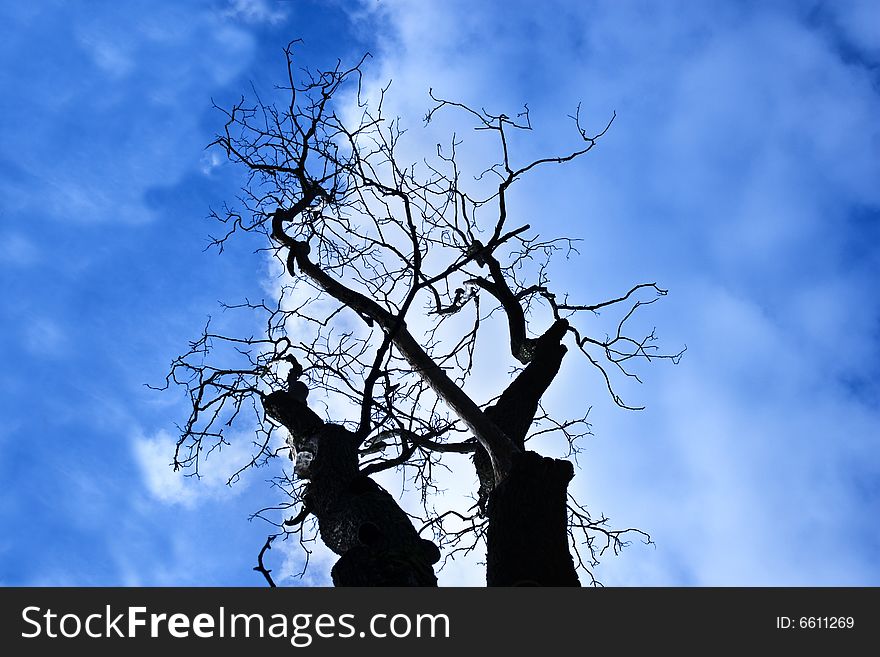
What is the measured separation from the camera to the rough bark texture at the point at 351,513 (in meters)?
3.09

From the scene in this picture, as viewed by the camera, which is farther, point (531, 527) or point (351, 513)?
point (351, 513)

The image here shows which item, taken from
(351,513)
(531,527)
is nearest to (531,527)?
(531,527)

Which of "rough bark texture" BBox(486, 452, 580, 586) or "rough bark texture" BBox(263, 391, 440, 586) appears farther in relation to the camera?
"rough bark texture" BBox(263, 391, 440, 586)

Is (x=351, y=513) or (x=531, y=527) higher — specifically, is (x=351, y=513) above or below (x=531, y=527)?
above

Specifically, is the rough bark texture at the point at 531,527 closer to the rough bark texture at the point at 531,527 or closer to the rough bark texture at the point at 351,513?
the rough bark texture at the point at 531,527

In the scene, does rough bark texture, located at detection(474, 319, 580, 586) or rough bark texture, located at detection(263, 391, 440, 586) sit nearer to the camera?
rough bark texture, located at detection(474, 319, 580, 586)

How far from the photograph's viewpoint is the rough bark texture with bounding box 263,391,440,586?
3088mm

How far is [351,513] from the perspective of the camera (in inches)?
145

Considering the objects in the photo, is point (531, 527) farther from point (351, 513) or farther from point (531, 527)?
point (351, 513)

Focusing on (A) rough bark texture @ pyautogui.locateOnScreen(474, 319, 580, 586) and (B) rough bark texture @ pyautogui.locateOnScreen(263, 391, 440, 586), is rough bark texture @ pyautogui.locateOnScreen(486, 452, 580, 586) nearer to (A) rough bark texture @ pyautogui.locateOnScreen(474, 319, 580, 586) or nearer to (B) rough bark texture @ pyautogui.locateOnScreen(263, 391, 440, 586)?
(A) rough bark texture @ pyautogui.locateOnScreen(474, 319, 580, 586)

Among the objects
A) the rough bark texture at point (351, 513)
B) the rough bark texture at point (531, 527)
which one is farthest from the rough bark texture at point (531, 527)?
the rough bark texture at point (351, 513)

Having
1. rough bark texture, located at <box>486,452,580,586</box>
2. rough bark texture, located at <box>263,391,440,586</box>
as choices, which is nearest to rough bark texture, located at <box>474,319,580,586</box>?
rough bark texture, located at <box>486,452,580,586</box>

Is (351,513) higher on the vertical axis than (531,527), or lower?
higher
